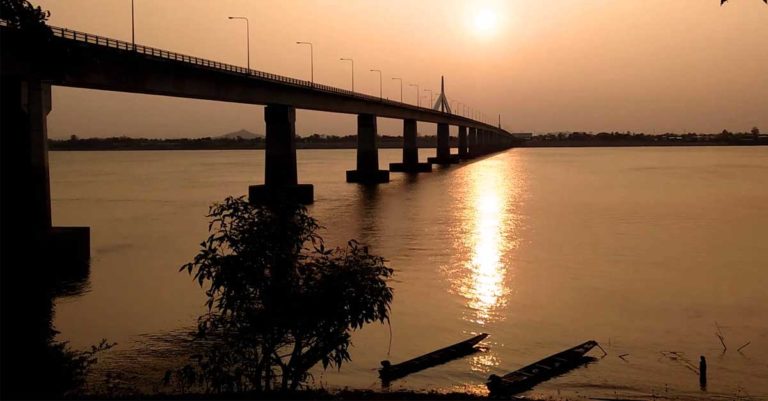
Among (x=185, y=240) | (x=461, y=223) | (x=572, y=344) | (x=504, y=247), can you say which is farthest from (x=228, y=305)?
(x=461, y=223)

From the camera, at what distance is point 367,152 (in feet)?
346

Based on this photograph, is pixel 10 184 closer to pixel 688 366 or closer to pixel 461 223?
pixel 688 366

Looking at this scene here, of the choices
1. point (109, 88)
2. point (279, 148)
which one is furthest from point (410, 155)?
point (109, 88)

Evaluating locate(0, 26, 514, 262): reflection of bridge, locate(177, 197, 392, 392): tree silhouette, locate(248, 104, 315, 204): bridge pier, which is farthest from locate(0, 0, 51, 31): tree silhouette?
locate(248, 104, 315, 204): bridge pier

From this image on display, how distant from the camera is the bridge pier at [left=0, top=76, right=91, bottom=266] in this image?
31.4 meters

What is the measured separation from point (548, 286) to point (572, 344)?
10162mm

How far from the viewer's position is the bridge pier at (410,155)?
137375 millimetres

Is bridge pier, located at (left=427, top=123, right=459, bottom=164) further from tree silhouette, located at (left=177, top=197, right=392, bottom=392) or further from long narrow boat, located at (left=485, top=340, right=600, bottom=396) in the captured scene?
tree silhouette, located at (left=177, top=197, right=392, bottom=392)

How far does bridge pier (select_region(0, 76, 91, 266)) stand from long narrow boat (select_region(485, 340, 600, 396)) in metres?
22.7

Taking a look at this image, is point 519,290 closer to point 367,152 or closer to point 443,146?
point 367,152

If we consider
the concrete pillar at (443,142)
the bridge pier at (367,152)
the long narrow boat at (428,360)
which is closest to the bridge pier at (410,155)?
the bridge pier at (367,152)

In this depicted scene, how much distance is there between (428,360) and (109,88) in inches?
1225

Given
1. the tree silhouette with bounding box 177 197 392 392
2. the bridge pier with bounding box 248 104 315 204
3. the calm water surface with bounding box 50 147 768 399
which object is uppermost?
the bridge pier with bounding box 248 104 315 204

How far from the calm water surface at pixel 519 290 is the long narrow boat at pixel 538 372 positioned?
413mm
